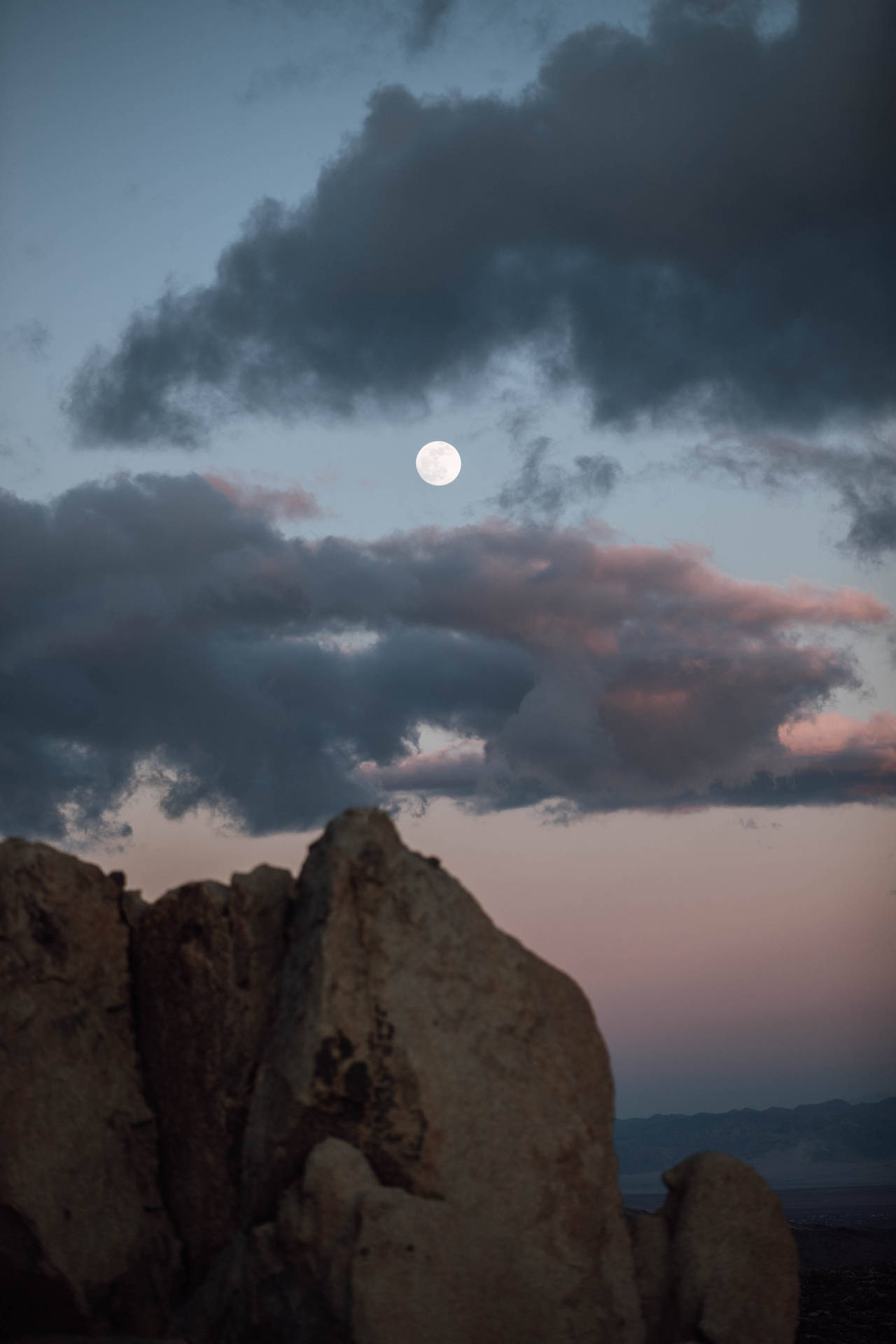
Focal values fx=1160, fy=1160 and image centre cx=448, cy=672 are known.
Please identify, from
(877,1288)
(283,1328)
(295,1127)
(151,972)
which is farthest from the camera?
(877,1288)

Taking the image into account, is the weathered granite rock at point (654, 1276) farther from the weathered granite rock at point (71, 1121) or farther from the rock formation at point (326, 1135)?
the weathered granite rock at point (71, 1121)

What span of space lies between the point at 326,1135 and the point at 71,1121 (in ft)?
10.0

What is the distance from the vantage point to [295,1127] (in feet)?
36.1

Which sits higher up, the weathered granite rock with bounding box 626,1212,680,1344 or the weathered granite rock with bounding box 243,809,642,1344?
the weathered granite rock with bounding box 243,809,642,1344

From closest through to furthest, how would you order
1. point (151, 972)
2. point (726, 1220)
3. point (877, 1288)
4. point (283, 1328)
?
1. point (283, 1328)
2. point (726, 1220)
3. point (151, 972)
4. point (877, 1288)

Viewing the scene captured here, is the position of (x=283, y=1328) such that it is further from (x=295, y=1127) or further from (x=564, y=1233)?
(x=564, y=1233)

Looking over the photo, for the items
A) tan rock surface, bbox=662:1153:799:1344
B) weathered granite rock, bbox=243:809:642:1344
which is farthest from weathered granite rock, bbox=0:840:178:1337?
tan rock surface, bbox=662:1153:799:1344

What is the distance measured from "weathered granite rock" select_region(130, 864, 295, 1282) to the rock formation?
0.03 metres

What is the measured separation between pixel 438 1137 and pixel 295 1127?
1368 millimetres

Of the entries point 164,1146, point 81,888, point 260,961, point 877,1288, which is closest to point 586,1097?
point 260,961

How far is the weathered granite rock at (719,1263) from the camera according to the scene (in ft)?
38.5

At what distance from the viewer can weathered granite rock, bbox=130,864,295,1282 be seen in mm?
12156

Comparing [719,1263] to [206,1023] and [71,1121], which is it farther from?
[71,1121]

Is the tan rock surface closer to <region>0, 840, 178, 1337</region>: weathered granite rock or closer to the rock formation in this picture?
the rock formation
